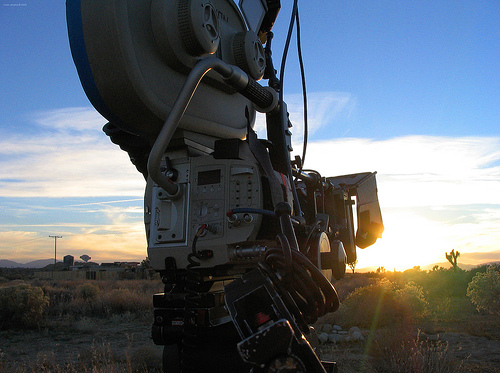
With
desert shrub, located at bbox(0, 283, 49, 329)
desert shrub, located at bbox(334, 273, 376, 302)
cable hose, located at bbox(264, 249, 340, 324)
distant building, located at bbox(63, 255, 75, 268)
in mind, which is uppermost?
cable hose, located at bbox(264, 249, 340, 324)

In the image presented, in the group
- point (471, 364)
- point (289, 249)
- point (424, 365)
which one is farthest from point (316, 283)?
point (471, 364)

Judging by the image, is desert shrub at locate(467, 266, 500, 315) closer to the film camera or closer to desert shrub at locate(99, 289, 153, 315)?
the film camera

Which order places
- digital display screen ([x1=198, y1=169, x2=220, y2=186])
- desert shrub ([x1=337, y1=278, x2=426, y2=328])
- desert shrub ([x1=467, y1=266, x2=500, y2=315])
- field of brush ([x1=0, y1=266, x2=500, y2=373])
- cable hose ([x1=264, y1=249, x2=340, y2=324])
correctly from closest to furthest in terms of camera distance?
cable hose ([x1=264, y1=249, x2=340, y2=324]) < digital display screen ([x1=198, y1=169, x2=220, y2=186]) < field of brush ([x1=0, y1=266, x2=500, y2=373]) < desert shrub ([x1=467, y1=266, x2=500, y2=315]) < desert shrub ([x1=337, y1=278, x2=426, y2=328])

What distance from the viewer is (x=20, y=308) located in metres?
9.34

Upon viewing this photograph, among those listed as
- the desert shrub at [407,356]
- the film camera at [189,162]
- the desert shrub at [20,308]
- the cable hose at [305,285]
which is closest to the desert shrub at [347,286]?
the desert shrub at [407,356]

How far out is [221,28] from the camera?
361 centimetres

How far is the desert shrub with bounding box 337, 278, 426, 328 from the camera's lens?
8.31 metres

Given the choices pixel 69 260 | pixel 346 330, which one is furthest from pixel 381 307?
pixel 69 260

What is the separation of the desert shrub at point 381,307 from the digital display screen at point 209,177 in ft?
21.3

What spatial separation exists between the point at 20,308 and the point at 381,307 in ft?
28.0

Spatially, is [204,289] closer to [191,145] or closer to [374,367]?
[191,145]

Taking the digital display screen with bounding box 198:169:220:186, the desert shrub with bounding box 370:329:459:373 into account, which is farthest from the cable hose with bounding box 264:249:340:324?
the desert shrub with bounding box 370:329:459:373

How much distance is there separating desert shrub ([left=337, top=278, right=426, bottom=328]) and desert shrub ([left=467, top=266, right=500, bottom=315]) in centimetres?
123

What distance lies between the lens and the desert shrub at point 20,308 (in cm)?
923
